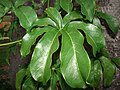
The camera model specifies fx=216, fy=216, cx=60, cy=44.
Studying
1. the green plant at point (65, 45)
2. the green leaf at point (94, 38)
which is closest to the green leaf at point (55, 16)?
the green plant at point (65, 45)

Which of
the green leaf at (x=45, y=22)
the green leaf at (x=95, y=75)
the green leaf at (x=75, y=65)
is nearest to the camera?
the green leaf at (x=75, y=65)

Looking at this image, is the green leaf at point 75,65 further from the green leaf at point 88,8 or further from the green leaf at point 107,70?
A: the green leaf at point 107,70

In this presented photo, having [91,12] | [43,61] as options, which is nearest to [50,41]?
[43,61]

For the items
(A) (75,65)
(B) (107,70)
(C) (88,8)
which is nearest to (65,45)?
(A) (75,65)

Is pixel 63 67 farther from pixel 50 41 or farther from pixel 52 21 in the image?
pixel 52 21

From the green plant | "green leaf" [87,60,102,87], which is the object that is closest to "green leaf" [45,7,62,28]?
the green plant

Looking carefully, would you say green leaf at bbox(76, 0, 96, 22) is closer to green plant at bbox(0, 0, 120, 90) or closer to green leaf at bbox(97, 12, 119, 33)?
green plant at bbox(0, 0, 120, 90)

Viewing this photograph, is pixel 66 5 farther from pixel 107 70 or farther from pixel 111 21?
pixel 107 70
